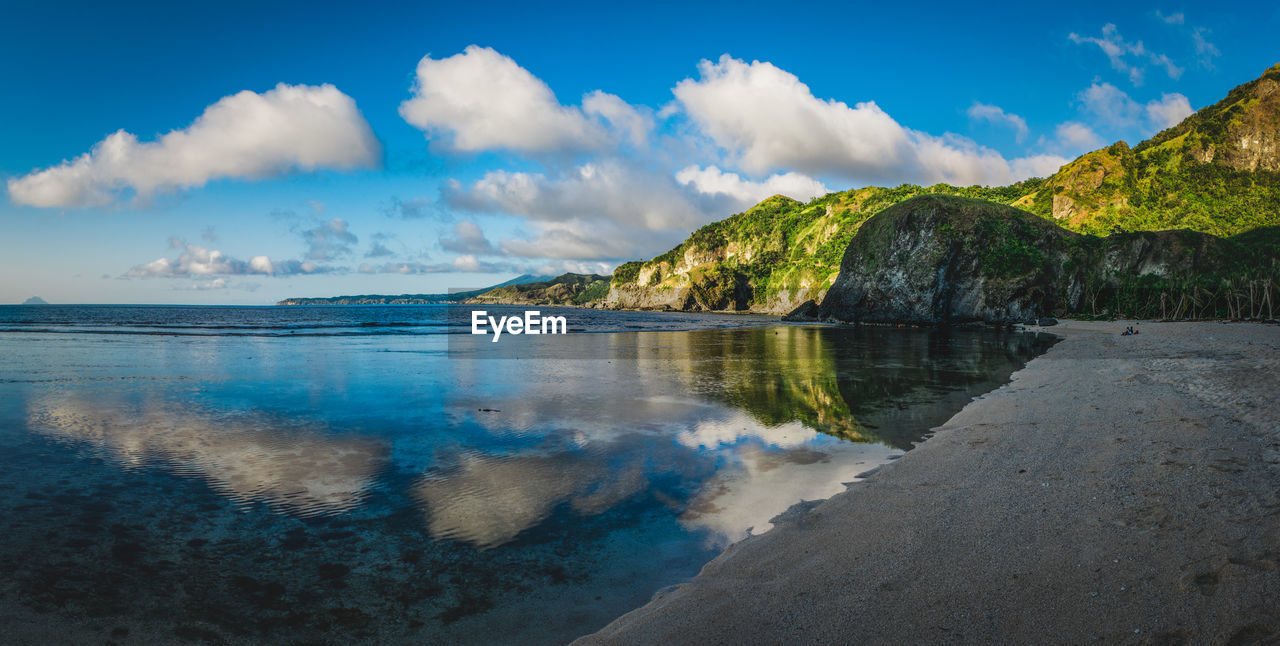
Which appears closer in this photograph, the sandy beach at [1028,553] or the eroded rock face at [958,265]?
the sandy beach at [1028,553]

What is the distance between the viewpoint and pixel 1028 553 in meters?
4.49

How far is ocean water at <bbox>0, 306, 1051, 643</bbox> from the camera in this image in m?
4.54

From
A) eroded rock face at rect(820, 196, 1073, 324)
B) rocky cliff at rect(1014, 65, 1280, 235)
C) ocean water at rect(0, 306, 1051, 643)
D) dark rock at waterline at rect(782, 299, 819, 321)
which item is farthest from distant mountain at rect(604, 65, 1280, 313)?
→ ocean water at rect(0, 306, 1051, 643)

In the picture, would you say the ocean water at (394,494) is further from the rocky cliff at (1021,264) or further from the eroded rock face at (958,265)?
the rocky cliff at (1021,264)

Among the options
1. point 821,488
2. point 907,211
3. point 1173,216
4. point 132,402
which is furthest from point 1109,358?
point 1173,216

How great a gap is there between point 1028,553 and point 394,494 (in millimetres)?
7154

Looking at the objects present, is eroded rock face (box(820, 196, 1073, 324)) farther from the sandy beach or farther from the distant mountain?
the sandy beach

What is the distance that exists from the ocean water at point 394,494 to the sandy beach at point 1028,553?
81cm

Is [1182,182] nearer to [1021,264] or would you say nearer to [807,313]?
[1021,264]

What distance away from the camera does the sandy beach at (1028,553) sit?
3.51 meters

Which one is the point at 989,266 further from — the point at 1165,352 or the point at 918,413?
the point at 918,413

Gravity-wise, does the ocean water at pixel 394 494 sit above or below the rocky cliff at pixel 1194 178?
below

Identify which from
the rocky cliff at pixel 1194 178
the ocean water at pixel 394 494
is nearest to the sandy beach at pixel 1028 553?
the ocean water at pixel 394 494

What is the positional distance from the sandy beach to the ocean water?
0.81 metres
